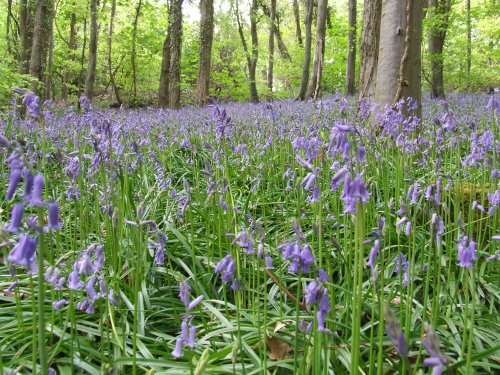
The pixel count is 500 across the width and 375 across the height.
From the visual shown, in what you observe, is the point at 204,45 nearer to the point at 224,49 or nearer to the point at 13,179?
the point at 13,179

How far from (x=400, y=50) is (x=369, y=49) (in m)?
1.21

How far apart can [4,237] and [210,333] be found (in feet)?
3.41

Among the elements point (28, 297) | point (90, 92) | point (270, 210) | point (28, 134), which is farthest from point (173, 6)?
point (28, 297)

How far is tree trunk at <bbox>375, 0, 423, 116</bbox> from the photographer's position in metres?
5.46

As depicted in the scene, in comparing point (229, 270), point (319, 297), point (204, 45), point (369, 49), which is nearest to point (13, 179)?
point (229, 270)

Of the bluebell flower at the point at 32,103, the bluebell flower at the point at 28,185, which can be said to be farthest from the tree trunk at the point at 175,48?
the bluebell flower at the point at 28,185

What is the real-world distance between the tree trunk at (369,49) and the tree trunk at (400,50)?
61cm

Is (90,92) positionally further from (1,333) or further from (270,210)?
(1,333)

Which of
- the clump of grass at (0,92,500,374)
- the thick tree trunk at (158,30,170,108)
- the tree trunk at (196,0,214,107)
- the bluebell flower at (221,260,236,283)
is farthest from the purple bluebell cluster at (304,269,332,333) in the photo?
the thick tree trunk at (158,30,170,108)

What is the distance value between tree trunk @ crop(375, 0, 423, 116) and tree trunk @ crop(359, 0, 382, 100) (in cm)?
61

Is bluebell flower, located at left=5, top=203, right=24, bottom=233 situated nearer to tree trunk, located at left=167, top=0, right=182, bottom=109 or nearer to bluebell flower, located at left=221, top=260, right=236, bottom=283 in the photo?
bluebell flower, located at left=221, top=260, right=236, bottom=283

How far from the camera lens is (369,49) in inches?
263

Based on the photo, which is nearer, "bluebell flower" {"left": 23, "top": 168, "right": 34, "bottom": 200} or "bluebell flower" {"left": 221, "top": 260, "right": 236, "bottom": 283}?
"bluebell flower" {"left": 23, "top": 168, "right": 34, "bottom": 200}

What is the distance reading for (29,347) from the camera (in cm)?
212
